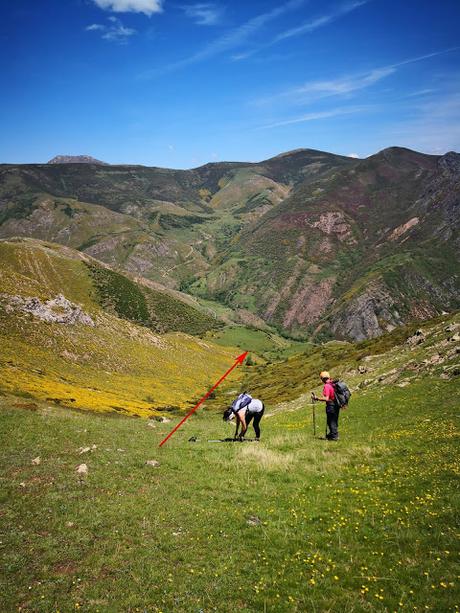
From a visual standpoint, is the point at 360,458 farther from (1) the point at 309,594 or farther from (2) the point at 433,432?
(1) the point at 309,594

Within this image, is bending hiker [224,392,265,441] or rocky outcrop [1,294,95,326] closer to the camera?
bending hiker [224,392,265,441]

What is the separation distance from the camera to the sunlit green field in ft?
38.9

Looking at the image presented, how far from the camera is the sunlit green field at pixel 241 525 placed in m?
11.9

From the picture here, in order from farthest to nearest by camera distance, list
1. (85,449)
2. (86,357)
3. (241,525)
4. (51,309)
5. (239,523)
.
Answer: (51,309), (86,357), (85,449), (239,523), (241,525)

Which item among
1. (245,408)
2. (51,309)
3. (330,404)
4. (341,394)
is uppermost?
(51,309)

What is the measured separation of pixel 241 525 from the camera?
53.2 ft

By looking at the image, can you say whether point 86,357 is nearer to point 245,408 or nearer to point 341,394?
point 245,408

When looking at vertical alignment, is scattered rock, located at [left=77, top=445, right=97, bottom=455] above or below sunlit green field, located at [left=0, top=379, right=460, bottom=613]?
below

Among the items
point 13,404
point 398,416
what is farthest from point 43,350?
point 398,416

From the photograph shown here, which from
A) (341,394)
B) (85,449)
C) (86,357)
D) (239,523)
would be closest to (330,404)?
(341,394)

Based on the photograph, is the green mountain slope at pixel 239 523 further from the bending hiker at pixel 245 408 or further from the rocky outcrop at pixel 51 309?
the rocky outcrop at pixel 51 309

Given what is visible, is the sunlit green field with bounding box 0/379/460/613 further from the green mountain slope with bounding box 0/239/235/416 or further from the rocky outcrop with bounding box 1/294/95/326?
the rocky outcrop with bounding box 1/294/95/326

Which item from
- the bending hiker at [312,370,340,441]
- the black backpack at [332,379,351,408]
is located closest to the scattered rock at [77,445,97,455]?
the bending hiker at [312,370,340,441]

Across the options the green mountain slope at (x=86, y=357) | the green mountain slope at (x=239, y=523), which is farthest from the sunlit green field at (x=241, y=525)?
the green mountain slope at (x=86, y=357)
